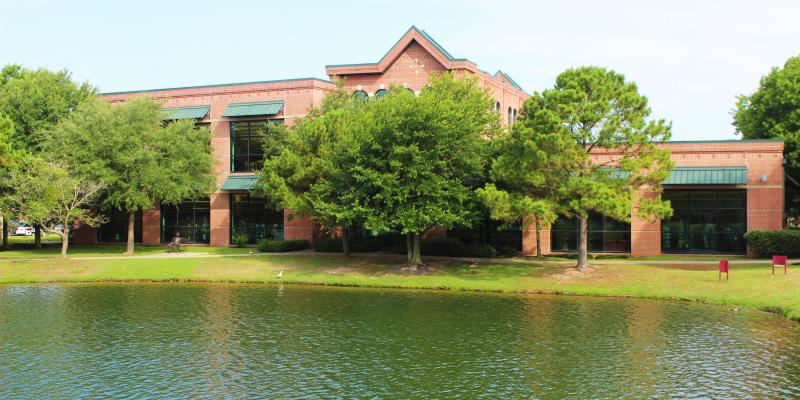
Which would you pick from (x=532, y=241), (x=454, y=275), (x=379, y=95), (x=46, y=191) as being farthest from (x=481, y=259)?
(x=46, y=191)

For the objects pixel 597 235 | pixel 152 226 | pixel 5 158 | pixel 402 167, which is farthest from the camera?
pixel 152 226

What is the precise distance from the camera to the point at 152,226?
59.0 metres

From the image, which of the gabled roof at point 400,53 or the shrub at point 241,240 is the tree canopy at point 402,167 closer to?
the gabled roof at point 400,53

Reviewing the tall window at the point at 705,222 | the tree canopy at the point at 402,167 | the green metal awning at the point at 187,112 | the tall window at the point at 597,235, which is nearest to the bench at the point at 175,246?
the green metal awning at the point at 187,112

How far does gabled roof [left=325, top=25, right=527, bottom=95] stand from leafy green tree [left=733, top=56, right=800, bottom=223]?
2051 cm

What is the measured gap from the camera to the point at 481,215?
133ft

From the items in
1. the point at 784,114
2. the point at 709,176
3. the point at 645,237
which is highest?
the point at 784,114

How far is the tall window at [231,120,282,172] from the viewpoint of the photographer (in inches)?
2183

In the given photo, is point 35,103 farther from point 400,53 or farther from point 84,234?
point 400,53

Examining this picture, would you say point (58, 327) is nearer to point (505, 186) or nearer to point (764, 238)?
point (505, 186)

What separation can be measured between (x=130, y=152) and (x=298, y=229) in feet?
43.4

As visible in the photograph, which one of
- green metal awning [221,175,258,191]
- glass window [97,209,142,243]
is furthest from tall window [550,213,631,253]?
glass window [97,209,142,243]

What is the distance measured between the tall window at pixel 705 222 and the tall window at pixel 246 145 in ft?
99.1

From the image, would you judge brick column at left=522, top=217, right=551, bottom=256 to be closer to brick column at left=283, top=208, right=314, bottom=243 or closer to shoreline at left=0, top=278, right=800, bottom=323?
shoreline at left=0, top=278, right=800, bottom=323
